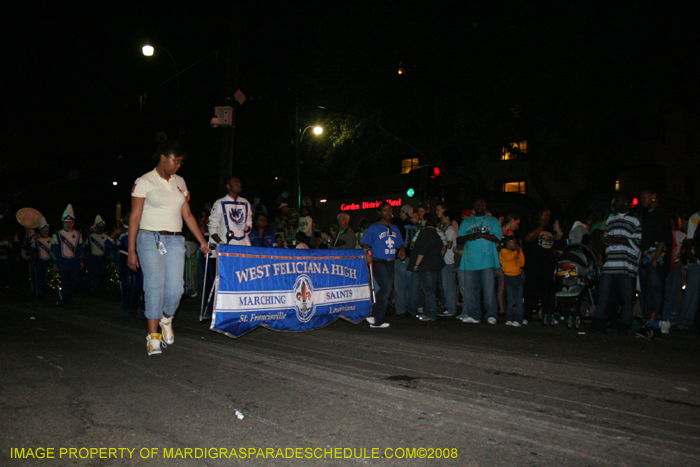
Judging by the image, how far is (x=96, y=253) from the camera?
550 inches

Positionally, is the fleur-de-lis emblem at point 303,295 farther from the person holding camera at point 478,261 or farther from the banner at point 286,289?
the person holding camera at point 478,261

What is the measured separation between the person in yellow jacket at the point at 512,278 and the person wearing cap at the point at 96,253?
964 cm

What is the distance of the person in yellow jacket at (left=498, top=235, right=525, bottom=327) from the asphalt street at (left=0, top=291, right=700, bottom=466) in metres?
2.21

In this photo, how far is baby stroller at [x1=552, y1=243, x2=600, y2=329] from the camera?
8578 millimetres

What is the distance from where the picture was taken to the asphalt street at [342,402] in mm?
3113

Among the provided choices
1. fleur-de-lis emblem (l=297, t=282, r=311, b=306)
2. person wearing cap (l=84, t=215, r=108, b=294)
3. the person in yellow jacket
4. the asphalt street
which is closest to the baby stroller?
the person in yellow jacket

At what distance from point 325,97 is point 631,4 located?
43.4 ft

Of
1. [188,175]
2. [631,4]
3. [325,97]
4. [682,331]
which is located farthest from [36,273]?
[188,175]

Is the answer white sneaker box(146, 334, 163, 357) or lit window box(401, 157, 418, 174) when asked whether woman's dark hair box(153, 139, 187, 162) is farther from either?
lit window box(401, 157, 418, 174)

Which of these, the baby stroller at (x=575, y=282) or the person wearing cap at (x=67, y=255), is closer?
the baby stroller at (x=575, y=282)

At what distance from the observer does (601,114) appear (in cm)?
2373

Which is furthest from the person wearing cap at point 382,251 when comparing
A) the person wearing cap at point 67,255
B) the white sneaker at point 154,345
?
the person wearing cap at point 67,255

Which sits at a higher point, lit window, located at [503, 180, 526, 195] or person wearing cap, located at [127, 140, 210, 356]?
lit window, located at [503, 180, 526, 195]

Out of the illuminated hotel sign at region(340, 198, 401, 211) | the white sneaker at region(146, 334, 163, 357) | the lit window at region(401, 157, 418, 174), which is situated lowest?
the white sneaker at region(146, 334, 163, 357)
